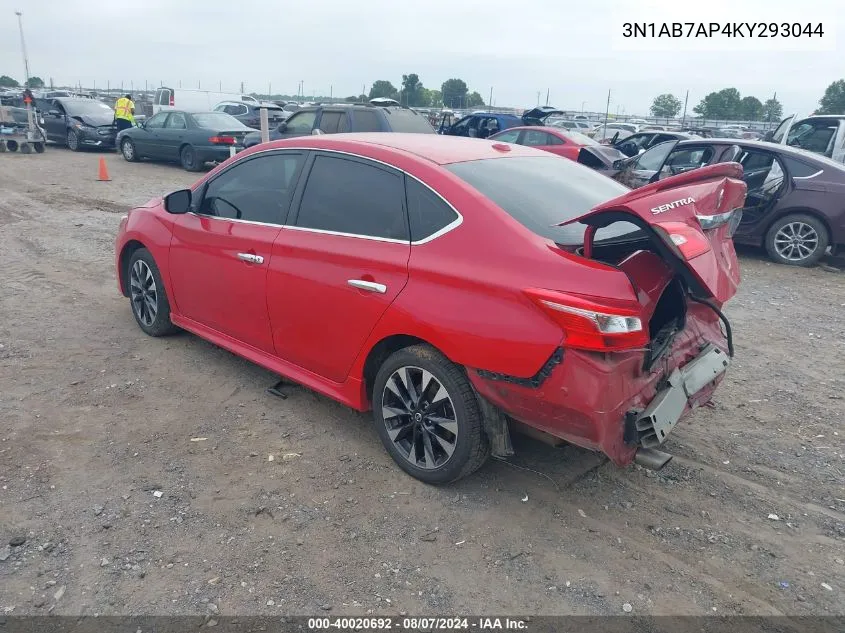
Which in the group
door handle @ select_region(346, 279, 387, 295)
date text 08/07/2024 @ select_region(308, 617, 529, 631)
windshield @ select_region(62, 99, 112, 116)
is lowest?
date text 08/07/2024 @ select_region(308, 617, 529, 631)

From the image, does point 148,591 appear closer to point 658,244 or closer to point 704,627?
point 704,627

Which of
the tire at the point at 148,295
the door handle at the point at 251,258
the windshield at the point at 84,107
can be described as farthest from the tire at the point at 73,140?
the door handle at the point at 251,258

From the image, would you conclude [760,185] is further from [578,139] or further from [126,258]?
[126,258]

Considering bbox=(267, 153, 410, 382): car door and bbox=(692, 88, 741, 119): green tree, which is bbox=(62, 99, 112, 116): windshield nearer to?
bbox=(267, 153, 410, 382): car door

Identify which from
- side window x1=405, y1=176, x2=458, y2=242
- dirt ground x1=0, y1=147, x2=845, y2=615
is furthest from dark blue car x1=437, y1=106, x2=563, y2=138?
side window x1=405, y1=176, x2=458, y2=242

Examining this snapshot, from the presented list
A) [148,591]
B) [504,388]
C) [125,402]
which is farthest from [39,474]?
[504,388]

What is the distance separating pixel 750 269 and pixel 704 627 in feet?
23.0

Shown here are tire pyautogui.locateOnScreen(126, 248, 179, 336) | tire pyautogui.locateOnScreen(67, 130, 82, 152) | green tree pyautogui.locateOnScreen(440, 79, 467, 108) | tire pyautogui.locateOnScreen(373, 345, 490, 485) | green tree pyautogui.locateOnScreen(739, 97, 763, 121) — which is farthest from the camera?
green tree pyautogui.locateOnScreen(440, 79, 467, 108)

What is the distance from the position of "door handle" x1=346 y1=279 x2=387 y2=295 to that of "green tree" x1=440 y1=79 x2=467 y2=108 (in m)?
51.5

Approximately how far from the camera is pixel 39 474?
3525mm

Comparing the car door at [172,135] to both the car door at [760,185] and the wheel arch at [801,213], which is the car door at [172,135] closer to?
the car door at [760,185]

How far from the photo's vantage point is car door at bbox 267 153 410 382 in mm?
3490

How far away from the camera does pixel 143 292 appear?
17.7 ft

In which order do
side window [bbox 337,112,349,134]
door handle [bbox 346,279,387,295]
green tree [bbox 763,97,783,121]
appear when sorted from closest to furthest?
door handle [bbox 346,279,387,295] < side window [bbox 337,112,349,134] < green tree [bbox 763,97,783,121]
